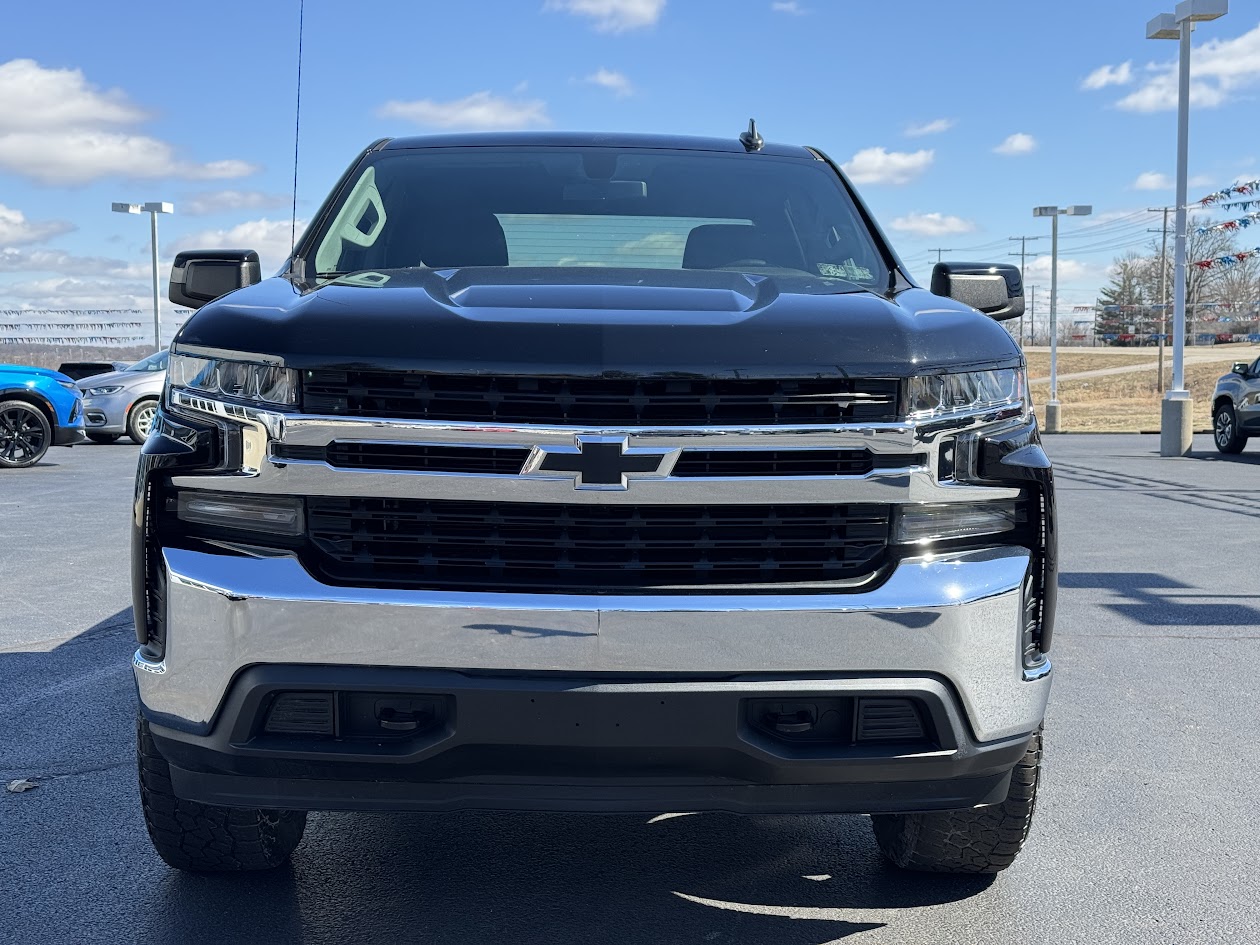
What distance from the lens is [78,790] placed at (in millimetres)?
3930

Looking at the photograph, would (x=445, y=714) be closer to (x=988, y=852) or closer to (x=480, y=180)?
(x=988, y=852)

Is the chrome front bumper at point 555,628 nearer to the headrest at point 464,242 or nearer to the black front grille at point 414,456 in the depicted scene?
the black front grille at point 414,456

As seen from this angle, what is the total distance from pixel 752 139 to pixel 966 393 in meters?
2.09

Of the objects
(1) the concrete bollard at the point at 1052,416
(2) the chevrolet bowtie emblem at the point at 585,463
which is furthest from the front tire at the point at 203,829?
(1) the concrete bollard at the point at 1052,416

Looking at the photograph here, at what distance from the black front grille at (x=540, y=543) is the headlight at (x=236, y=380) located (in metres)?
0.22

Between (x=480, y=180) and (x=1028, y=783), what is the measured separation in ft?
7.88

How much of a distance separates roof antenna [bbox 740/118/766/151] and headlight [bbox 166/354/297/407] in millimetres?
2367

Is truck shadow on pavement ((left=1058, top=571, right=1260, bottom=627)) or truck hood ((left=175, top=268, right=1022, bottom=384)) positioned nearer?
truck hood ((left=175, top=268, right=1022, bottom=384))

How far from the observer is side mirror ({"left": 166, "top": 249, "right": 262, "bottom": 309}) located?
3830 millimetres

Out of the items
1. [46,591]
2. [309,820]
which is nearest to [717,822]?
[309,820]

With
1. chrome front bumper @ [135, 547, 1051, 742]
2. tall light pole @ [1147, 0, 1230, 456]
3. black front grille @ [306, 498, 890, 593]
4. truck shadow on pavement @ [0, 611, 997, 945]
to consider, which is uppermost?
tall light pole @ [1147, 0, 1230, 456]

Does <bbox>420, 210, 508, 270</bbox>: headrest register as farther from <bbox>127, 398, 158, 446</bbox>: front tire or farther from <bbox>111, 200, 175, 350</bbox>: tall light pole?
<bbox>111, 200, 175, 350</bbox>: tall light pole

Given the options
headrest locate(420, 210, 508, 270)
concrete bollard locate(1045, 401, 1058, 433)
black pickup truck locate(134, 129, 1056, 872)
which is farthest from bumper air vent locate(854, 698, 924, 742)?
concrete bollard locate(1045, 401, 1058, 433)

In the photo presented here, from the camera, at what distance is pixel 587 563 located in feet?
8.20
